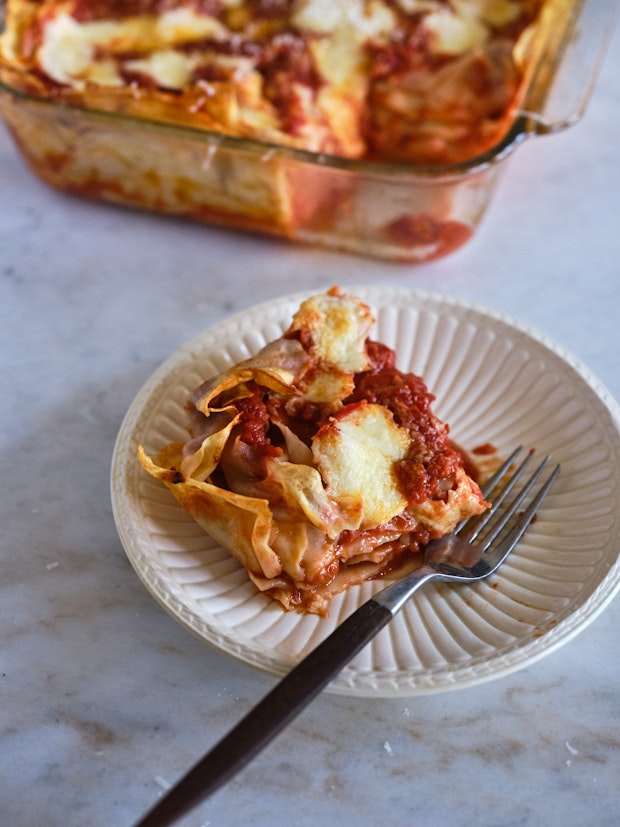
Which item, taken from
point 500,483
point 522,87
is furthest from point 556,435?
point 522,87

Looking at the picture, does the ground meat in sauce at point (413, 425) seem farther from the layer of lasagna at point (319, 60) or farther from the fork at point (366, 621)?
the layer of lasagna at point (319, 60)

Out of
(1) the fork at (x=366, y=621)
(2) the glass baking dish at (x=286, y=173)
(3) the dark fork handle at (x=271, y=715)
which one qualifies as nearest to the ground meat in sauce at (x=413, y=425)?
(1) the fork at (x=366, y=621)

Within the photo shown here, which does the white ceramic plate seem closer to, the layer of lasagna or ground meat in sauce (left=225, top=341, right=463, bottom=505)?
ground meat in sauce (left=225, top=341, right=463, bottom=505)

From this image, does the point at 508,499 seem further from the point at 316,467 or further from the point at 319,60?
the point at 319,60

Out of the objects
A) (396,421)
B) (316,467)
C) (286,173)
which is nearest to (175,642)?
(316,467)

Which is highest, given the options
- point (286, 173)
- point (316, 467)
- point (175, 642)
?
point (286, 173)

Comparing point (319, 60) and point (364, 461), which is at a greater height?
point (319, 60)
